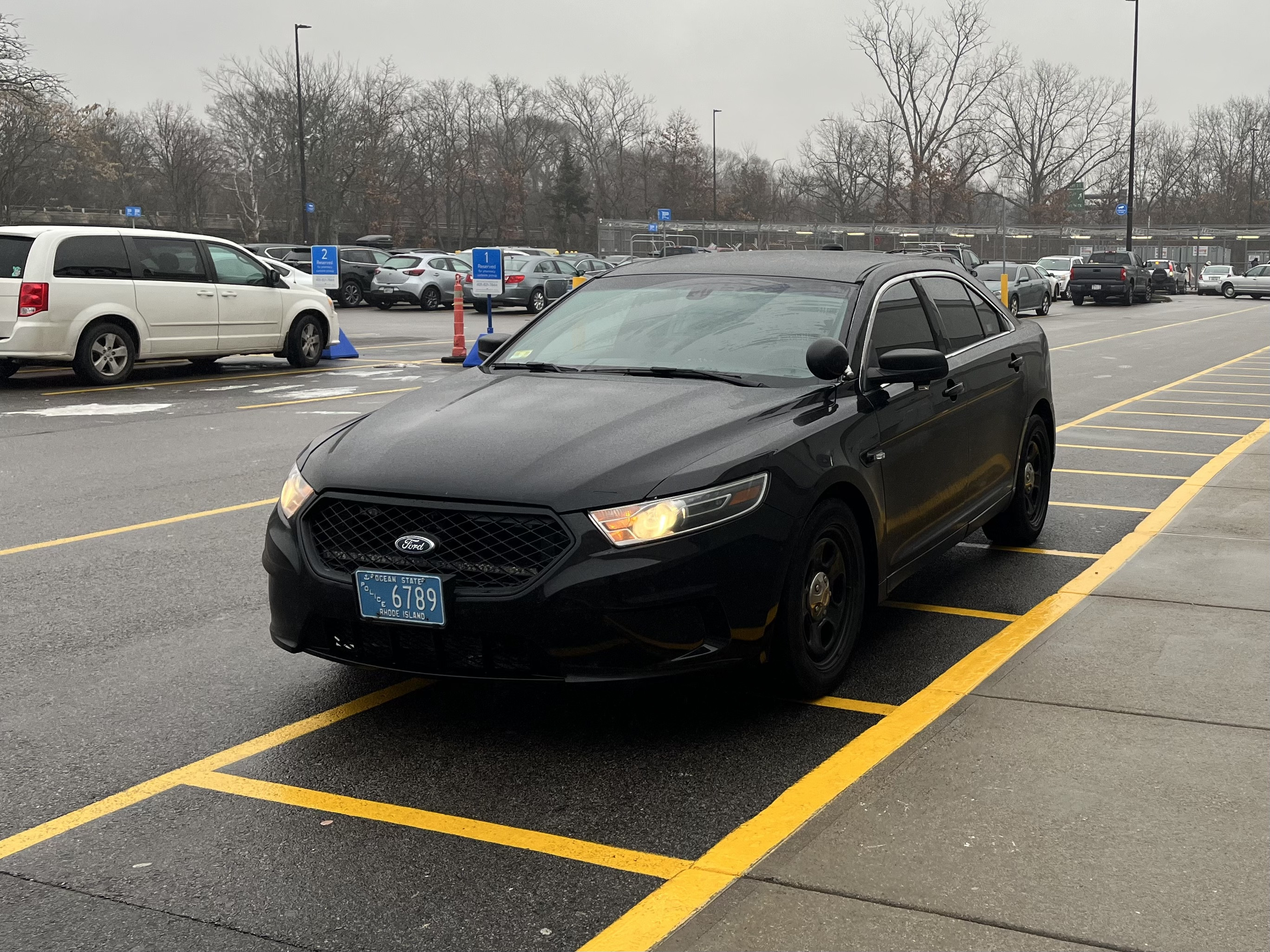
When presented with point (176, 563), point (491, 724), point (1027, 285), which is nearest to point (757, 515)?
point (491, 724)

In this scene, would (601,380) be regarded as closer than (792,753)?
No

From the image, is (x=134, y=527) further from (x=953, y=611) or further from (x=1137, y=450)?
(x=1137, y=450)

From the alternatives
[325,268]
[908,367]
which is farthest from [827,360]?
[325,268]

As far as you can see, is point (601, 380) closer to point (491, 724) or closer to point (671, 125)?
point (491, 724)

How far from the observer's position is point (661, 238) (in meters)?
59.6

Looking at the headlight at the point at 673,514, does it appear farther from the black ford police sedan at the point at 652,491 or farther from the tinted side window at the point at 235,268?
the tinted side window at the point at 235,268

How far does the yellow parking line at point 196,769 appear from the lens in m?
3.66

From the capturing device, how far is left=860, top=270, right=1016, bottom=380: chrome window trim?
536 centimetres

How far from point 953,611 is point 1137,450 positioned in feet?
18.8

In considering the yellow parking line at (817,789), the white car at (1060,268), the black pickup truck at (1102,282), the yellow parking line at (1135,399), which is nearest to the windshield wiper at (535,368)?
the yellow parking line at (817,789)

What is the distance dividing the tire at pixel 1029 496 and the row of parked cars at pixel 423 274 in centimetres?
2519

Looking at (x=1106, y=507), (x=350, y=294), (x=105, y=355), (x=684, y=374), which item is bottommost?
(x=1106, y=507)

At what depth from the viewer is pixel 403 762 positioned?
4195mm

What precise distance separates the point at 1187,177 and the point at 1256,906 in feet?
314
